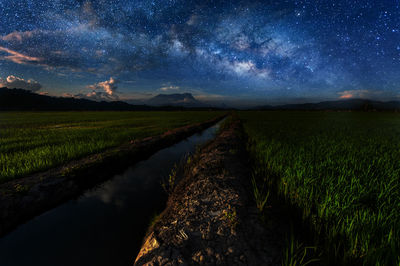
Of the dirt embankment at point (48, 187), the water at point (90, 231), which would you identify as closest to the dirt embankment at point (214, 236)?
the water at point (90, 231)

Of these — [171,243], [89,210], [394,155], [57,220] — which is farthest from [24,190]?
[394,155]

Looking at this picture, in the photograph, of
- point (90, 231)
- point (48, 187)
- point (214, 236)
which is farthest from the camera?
point (48, 187)

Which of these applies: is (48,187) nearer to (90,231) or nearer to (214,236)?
(90,231)

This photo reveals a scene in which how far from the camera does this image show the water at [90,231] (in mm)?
2541

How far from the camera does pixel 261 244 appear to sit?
1.78m

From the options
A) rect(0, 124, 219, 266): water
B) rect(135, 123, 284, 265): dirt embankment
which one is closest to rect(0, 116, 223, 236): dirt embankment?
rect(0, 124, 219, 266): water

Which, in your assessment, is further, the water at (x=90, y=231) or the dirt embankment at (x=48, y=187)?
the dirt embankment at (x=48, y=187)

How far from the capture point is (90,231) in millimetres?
3121

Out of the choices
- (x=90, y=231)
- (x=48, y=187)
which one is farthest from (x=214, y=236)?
(x=48, y=187)

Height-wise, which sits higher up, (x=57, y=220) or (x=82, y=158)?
(x=82, y=158)

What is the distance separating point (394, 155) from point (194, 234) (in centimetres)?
686

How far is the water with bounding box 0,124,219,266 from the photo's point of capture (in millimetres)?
2541

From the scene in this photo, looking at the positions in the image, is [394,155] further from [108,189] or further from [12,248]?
[12,248]

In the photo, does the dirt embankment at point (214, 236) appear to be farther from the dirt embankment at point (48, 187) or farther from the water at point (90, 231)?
the dirt embankment at point (48, 187)
